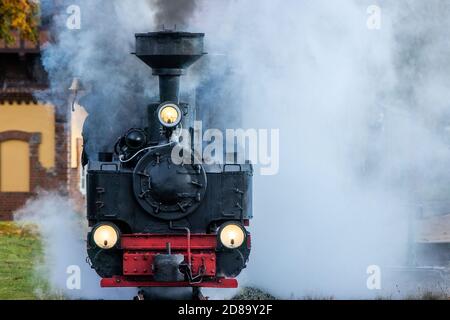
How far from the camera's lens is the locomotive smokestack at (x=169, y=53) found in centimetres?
1115

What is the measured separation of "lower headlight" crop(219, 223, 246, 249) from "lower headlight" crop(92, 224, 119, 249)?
→ 0.87 meters

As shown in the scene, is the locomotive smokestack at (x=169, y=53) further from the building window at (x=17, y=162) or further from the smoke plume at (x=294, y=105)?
the building window at (x=17, y=162)

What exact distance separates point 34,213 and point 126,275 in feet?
42.5

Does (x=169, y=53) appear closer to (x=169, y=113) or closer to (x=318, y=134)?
(x=169, y=113)

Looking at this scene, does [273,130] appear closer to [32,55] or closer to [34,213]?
[34,213]

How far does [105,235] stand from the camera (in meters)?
10.9

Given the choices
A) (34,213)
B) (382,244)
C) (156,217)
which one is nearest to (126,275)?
(156,217)

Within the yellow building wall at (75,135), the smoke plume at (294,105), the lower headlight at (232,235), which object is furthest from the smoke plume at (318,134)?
the yellow building wall at (75,135)

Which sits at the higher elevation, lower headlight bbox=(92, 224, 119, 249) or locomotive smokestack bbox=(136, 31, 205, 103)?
locomotive smokestack bbox=(136, 31, 205, 103)

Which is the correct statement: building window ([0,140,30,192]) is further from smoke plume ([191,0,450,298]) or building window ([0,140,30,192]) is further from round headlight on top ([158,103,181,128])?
round headlight on top ([158,103,181,128])

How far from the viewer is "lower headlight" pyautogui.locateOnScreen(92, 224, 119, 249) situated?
35.5ft

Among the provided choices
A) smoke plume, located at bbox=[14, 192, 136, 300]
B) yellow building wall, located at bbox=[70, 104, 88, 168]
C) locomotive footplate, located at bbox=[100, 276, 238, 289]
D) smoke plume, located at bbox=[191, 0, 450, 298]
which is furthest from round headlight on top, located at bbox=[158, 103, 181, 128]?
yellow building wall, located at bbox=[70, 104, 88, 168]

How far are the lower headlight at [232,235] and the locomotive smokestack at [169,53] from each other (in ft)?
4.05

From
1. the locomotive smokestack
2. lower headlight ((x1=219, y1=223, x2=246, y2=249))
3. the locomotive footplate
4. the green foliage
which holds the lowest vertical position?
the green foliage
